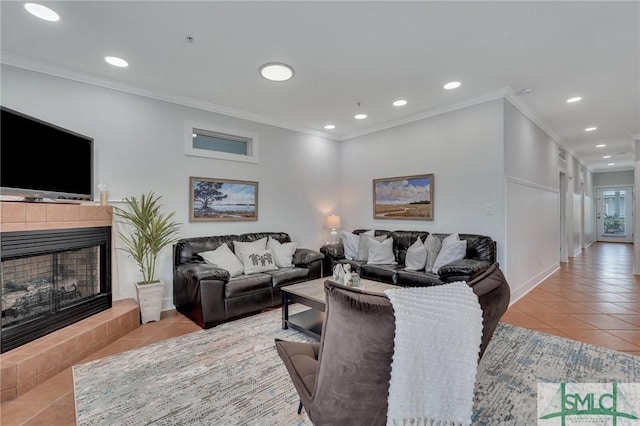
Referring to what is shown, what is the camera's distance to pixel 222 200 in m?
4.32

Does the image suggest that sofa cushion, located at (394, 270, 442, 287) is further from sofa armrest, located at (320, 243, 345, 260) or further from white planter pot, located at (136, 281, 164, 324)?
white planter pot, located at (136, 281, 164, 324)

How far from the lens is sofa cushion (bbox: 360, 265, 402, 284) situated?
385cm

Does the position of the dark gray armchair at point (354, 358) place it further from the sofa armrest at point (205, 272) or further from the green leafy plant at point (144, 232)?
the green leafy plant at point (144, 232)

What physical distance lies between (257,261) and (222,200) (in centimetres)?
111

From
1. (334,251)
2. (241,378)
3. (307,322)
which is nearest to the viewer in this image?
(241,378)

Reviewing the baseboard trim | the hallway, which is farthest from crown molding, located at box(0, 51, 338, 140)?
the hallway

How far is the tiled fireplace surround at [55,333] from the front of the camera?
2.06m

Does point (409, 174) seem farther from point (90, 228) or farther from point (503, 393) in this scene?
point (90, 228)

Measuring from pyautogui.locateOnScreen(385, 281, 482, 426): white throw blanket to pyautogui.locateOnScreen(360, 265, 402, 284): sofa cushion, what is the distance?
2.71 meters

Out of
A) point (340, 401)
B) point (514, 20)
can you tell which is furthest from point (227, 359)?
point (514, 20)

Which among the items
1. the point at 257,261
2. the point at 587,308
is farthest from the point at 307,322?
the point at 587,308

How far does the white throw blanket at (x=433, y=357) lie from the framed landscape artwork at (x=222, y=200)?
11.8 ft

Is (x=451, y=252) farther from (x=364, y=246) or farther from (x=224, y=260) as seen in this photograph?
(x=224, y=260)

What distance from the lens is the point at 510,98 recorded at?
3.80 m
